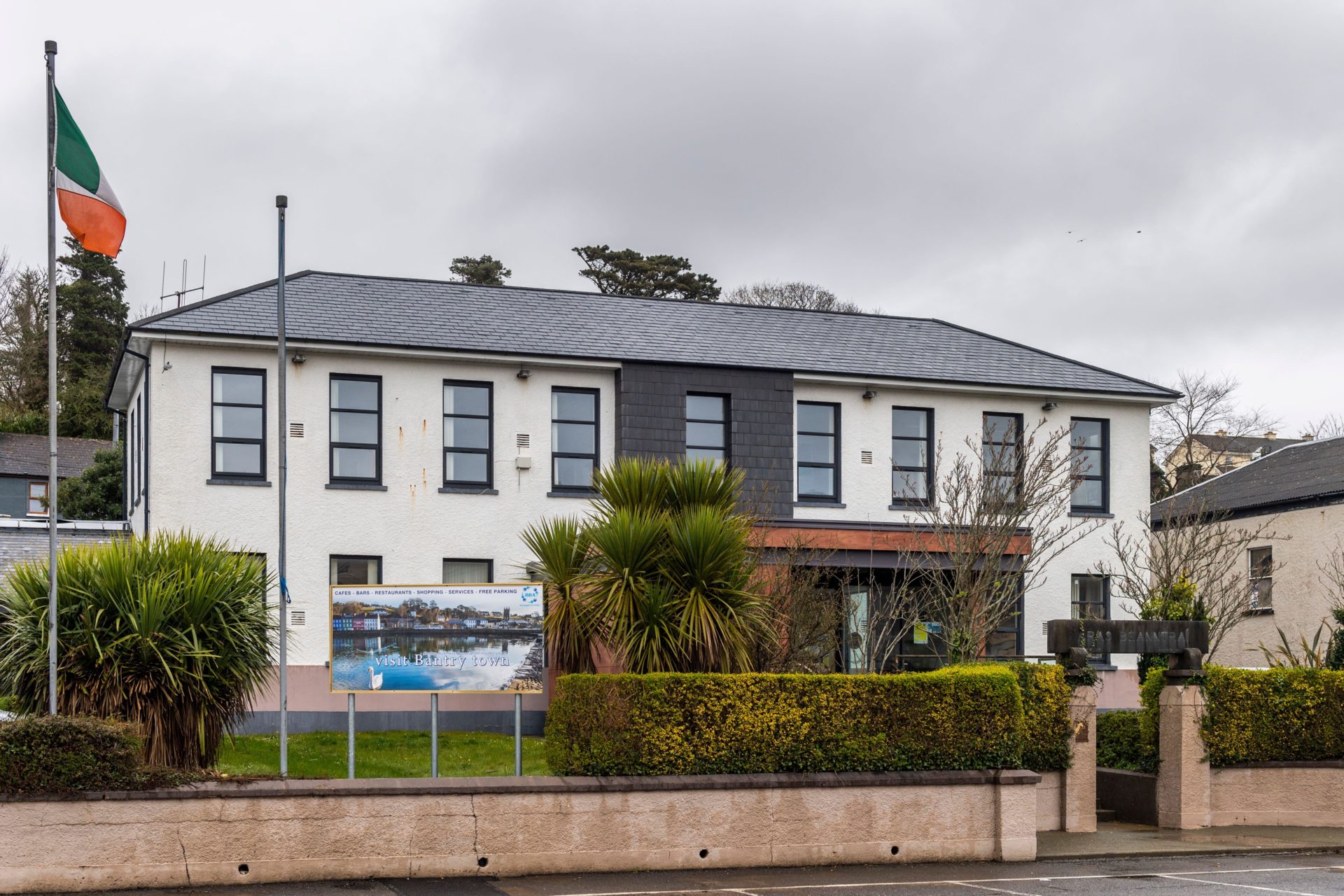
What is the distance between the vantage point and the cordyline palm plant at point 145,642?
12.7 m

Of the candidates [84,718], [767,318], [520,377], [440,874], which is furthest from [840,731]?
[767,318]

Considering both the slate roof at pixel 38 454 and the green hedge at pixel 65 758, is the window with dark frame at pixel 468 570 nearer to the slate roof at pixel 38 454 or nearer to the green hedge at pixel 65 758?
the green hedge at pixel 65 758

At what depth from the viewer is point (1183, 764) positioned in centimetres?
1678

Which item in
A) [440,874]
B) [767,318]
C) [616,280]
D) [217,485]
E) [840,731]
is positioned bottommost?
[440,874]

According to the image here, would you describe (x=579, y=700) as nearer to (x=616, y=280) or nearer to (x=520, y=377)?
(x=520, y=377)

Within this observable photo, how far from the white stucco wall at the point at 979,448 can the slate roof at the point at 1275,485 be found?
6.03 feet

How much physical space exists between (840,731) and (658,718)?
1.93 m

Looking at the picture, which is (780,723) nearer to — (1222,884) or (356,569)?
(1222,884)

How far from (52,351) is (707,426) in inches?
589

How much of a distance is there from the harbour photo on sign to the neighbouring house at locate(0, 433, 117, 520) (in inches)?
1541

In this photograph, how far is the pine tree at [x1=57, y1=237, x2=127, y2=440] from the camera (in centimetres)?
5431

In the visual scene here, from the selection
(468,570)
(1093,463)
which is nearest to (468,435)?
(468,570)

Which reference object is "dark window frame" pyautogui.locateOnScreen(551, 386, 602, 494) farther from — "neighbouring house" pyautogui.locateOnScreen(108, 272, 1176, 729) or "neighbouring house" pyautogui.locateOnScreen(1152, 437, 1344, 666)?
"neighbouring house" pyautogui.locateOnScreen(1152, 437, 1344, 666)

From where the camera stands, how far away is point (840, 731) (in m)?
13.7
